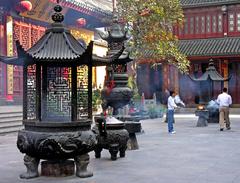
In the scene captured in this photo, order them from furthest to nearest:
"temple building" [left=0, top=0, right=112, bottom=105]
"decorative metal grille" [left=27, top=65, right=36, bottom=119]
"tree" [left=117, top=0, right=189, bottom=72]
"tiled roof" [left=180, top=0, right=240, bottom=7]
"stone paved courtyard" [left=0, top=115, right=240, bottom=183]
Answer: "tiled roof" [left=180, top=0, right=240, bottom=7]
"tree" [left=117, top=0, right=189, bottom=72]
"temple building" [left=0, top=0, right=112, bottom=105]
"decorative metal grille" [left=27, top=65, right=36, bottom=119]
"stone paved courtyard" [left=0, top=115, right=240, bottom=183]

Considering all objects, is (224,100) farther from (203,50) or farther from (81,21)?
(203,50)

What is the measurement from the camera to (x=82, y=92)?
26.0ft

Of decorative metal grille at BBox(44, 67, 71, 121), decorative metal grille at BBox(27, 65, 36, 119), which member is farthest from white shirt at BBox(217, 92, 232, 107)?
decorative metal grille at BBox(27, 65, 36, 119)

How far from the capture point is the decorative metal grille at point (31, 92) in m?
7.74

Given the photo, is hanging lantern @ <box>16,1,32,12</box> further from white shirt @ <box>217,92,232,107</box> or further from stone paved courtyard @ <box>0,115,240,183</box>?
white shirt @ <box>217,92,232,107</box>

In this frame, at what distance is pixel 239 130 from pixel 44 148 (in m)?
9.98

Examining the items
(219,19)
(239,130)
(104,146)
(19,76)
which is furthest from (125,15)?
(219,19)

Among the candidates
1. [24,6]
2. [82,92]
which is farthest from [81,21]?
[82,92]

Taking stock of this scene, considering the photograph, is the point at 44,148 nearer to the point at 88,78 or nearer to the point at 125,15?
the point at 88,78

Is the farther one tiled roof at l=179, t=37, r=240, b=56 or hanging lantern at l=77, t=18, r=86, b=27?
tiled roof at l=179, t=37, r=240, b=56

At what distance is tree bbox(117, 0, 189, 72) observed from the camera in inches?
698

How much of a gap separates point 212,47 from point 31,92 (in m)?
20.8

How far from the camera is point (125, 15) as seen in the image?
59.1 ft

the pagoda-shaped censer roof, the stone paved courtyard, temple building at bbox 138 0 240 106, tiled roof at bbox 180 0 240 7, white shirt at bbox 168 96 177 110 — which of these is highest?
tiled roof at bbox 180 0 240 7
